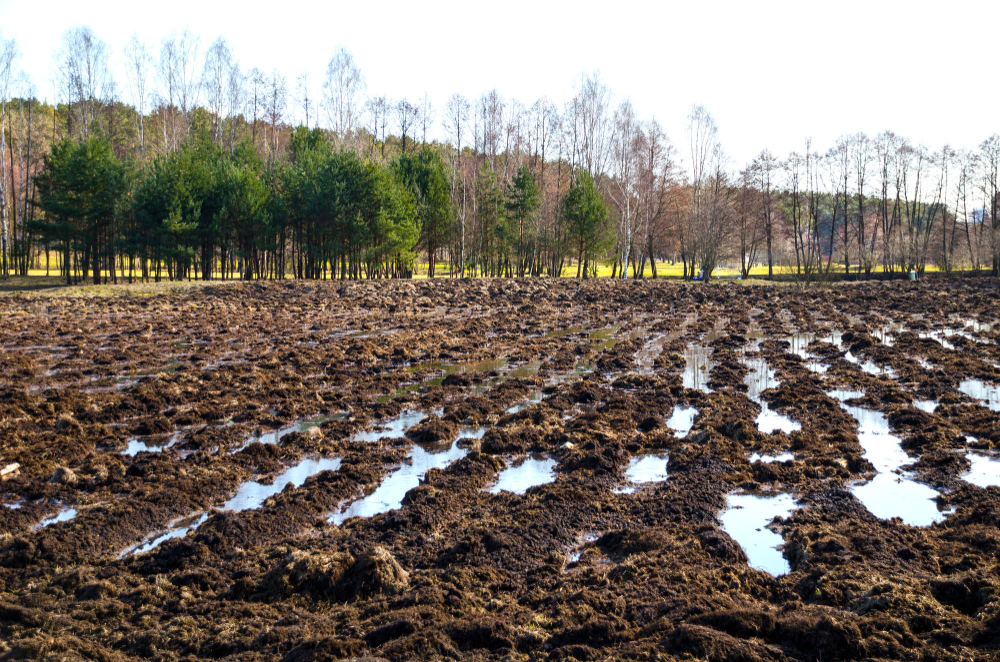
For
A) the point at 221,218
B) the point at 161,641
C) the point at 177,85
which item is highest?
the point at 177,85

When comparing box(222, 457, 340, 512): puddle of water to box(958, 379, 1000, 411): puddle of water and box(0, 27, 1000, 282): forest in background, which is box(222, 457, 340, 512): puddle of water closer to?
box(958, 379, 1000, 411): puddle of water

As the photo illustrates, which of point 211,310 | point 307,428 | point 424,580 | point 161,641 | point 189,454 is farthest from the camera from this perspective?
point 211,310

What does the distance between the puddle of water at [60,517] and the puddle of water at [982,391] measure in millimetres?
15289

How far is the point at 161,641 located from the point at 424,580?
85.0 inches

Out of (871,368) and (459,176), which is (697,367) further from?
(459,176)

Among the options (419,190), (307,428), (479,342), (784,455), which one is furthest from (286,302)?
(784,455)

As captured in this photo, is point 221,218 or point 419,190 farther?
point 419,190

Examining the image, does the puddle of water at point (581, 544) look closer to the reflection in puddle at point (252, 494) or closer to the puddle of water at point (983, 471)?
the reflection in puddle at point (252, 494)

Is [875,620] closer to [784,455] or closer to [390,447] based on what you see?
[784,455]

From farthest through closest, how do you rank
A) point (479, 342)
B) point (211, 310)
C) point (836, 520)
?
point (211, 310), point (479, 342), point (836, 520)

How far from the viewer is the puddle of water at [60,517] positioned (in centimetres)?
838

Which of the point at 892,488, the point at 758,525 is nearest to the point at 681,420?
the point at 892,488

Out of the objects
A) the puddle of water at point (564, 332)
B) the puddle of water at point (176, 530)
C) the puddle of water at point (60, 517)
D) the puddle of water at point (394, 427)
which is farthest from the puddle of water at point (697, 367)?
the puddle of water at point (60, 517)

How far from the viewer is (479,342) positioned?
24562mm
